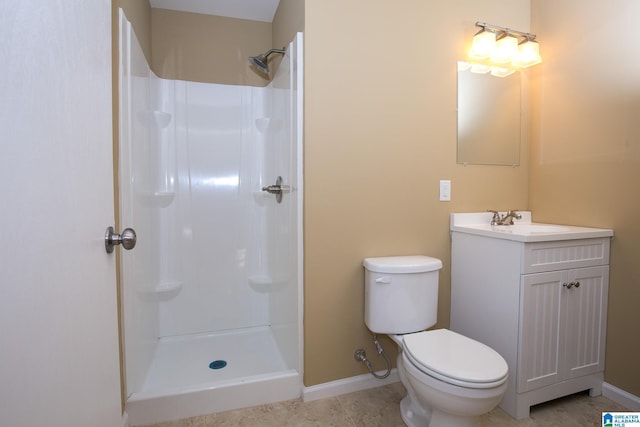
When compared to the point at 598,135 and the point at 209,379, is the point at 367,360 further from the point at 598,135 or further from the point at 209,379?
the point at 598,135

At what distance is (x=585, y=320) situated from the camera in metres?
1.73

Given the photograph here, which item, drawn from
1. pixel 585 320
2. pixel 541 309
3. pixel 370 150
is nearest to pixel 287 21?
pixel 370 150

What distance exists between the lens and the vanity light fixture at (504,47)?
77.0 inches

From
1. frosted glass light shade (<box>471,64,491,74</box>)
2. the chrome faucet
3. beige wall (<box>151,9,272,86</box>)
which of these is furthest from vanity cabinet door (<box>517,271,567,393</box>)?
beige wall (<box>151,9,272,86</box>)

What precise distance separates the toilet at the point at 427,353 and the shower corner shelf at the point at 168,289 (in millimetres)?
1396

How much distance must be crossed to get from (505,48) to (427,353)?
186cm

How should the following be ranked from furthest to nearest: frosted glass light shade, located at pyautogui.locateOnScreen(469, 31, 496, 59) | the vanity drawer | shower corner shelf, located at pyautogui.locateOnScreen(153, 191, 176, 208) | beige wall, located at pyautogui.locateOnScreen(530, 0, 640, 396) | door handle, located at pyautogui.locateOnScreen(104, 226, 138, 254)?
shower corner shelf, located at pyautogui.locateOnScreen(153, 191, 176, 208) < frosted glass light shade, located at pyautogui.locateOnScreen(469, 31, 496, 59) < beige wall, located at pyautogui.locateOnScreen(530, 0, 640, 396) < the vanity drawer < door handle, located at pyautogui.locateOnScreen(104, 226, 138, 254)

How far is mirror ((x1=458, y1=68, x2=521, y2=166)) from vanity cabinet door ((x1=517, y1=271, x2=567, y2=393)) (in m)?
0.81

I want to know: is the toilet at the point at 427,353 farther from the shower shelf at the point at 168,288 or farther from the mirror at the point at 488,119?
the shower shelf at the point at 168,288

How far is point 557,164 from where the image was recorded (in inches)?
79.6

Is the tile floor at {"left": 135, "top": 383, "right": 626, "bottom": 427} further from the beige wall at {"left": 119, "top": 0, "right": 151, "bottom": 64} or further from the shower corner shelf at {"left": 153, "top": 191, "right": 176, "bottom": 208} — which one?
the beige wall at {"left": 119, "top": 0, "right": 151, "bottom": 64}

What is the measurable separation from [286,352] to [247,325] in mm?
650

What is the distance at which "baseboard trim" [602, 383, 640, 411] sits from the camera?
164cm

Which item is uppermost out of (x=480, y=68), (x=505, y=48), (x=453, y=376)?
(x=505, y=48)
